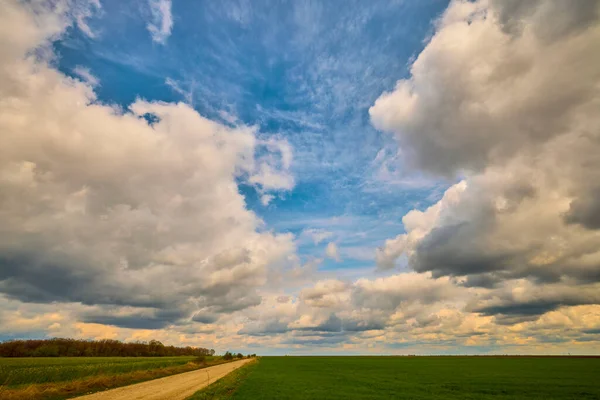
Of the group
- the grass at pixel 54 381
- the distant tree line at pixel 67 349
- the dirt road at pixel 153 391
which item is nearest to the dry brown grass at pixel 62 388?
the grass at pixel 54 381

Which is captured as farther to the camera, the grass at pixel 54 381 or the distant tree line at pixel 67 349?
the distant tree line at pixel 67 349

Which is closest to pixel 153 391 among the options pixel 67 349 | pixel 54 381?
pixel 54 381

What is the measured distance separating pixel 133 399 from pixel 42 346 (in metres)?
121

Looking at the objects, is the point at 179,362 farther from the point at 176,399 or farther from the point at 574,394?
the point at 574,394

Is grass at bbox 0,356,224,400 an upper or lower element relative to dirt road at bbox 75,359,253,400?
upper

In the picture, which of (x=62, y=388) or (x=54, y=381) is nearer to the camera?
(x=62, y=388)

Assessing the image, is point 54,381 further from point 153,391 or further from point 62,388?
point 153,391

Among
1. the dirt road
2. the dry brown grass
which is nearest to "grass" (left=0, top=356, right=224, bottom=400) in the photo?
the dry brown grass

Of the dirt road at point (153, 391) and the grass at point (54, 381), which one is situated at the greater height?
the grass at point (54, 381)

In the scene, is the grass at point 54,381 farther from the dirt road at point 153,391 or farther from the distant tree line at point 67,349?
the distant tree line at point 67,349

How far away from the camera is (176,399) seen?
1251 inches

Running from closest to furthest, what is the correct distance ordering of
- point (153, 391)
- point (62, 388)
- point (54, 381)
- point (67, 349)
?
point (62, 388)
point (153, 391)
point (54, 381)
point (67, 349)

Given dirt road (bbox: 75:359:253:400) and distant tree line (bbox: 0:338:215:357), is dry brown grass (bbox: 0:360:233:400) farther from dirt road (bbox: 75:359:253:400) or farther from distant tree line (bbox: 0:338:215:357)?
distant tree line (bbox: 0:338:215:357)

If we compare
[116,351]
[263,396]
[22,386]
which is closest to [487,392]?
[263,396]
